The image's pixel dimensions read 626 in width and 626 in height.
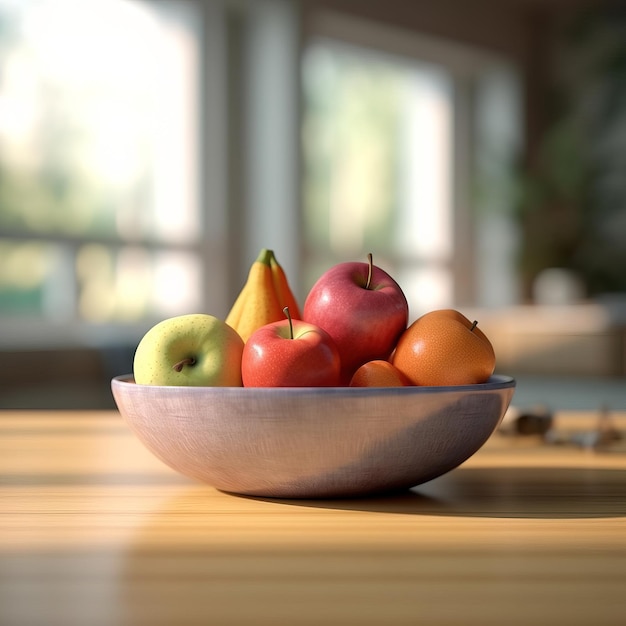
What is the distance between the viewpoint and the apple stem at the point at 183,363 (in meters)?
0.63

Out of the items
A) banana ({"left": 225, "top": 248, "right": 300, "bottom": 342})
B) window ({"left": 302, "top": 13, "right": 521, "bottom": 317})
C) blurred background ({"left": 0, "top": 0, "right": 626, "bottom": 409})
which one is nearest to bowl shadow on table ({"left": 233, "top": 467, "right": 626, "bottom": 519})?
banana ({"left": 225, "top": 248, "right": 300, "bottom": 342})

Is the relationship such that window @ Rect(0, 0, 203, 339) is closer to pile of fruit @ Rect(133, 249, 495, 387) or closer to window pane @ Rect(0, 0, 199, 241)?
window pane @ Rect(0, 0, 199, 241)

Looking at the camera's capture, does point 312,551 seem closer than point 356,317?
Yes

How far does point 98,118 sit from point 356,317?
12.9ft

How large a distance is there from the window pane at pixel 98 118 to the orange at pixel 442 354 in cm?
361

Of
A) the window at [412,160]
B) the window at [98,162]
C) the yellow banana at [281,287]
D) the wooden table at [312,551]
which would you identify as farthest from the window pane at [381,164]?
the wooden table at [312,551]

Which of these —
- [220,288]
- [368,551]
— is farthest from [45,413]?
[220,288]

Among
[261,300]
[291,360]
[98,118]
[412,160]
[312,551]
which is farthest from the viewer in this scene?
[412,160]

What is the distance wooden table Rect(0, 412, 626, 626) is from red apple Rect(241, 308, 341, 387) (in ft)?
0.26

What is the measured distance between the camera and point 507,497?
638mm

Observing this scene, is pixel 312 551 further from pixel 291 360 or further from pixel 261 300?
pixel 261 300

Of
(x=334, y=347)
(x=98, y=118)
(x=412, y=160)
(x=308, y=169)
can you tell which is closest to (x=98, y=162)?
(x=98, y=118)

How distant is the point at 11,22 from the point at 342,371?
3745mm

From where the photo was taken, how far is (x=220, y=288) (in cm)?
519
